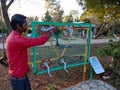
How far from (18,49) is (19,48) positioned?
0.03 meters

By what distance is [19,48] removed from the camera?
3.38m

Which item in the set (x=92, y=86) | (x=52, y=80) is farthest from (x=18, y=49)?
(x=52, y=80)

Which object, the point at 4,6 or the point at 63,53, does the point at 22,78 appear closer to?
the point at 63,53

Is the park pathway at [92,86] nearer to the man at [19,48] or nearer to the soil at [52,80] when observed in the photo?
the soil at [52,80]

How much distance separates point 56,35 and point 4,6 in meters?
2.52

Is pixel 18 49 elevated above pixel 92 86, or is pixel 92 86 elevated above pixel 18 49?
pixel 18 49

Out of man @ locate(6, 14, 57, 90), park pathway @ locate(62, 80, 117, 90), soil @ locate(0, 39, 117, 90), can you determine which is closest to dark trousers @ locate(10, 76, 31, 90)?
man @ locate(6, 14, 57, 90)

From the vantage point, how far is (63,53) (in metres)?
5.46

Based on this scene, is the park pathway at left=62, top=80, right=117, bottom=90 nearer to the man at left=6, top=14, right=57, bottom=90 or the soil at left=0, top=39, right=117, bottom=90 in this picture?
the soil at left=0, top=39, right=117, bottom=90

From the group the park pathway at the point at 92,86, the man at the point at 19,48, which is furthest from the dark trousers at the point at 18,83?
the park pathway at the point at 92,86

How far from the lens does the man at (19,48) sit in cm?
329

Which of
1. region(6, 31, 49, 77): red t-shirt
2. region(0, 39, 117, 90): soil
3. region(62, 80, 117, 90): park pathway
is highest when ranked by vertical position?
region(6, 31, 49, 77): red t-shirt

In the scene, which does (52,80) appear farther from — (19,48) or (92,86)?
(19,48)

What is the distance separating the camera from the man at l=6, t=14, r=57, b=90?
329 cm
